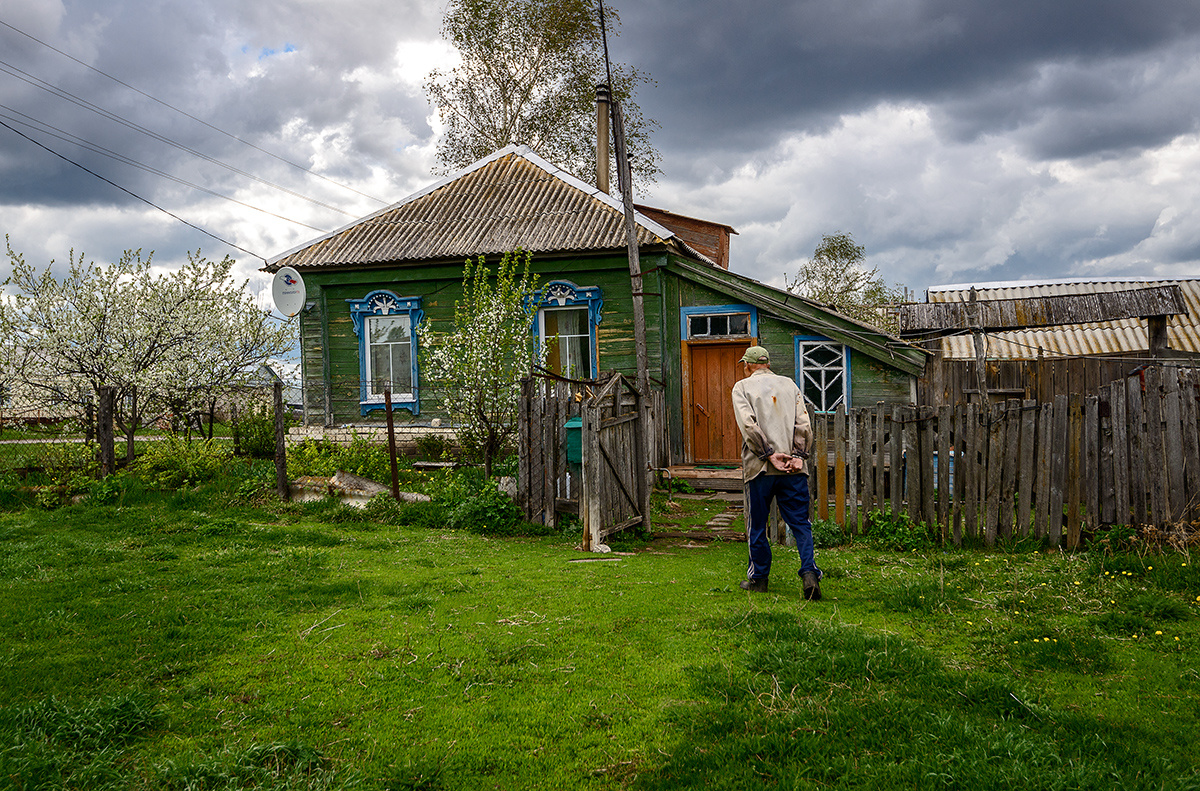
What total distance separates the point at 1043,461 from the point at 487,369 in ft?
23.6

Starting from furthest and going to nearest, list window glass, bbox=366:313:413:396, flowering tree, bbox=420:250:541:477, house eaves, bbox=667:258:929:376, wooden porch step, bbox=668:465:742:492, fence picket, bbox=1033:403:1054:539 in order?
window glass, bbox=366:313:413:396 < house eaves, bbox=667:258:929:376 < wooden porch step, bbox=668:465:742:492 < flowering tree, bbox=420:250:541:477 < fence picket, bbox=1033:403:1054:539

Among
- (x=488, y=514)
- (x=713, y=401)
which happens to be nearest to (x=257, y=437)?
(x=488, y=514)

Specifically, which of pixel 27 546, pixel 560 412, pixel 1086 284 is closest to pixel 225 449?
pixel 27 546

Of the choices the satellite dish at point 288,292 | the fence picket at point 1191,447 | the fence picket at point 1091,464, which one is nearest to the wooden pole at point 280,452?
the satellite dish at point 288,292

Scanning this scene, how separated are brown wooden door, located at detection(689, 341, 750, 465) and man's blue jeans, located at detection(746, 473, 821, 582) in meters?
7.61

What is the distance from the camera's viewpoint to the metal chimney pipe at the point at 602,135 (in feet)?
44.0

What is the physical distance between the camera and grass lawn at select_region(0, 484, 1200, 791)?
9.59ft

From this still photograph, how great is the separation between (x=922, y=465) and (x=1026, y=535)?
1.06m

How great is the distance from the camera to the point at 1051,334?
1711 centimetres

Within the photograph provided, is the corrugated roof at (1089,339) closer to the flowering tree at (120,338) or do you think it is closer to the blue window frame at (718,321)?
the blue window frame at (718,321)

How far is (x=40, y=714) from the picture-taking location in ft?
10.8

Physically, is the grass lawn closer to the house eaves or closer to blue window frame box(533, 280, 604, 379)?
the house eaves

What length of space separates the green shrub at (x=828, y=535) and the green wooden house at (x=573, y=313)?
5657 millimetres

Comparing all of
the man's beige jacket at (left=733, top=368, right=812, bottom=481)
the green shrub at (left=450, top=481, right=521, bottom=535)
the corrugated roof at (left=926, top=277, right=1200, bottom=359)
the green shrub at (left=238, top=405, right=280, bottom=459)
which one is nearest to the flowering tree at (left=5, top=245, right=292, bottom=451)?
the green shrub at (left=238, top=405, right=280, bottom=459)
